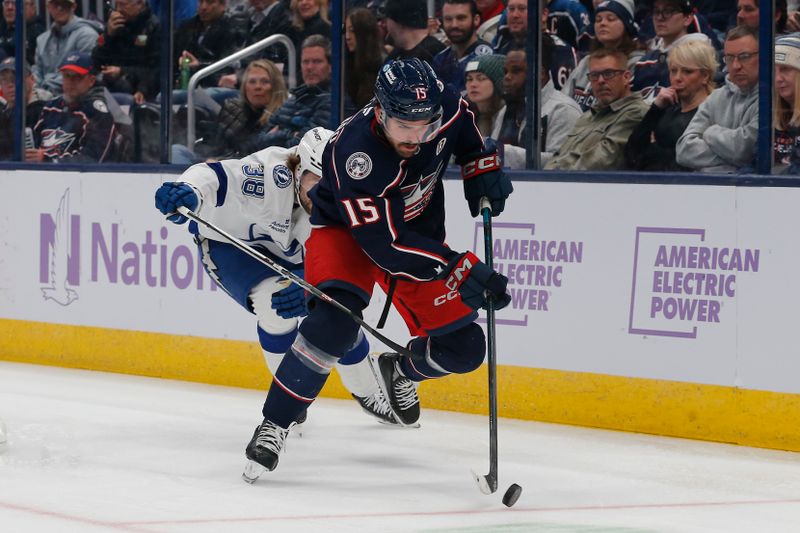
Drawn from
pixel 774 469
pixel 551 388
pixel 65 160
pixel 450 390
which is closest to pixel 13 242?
pixel 65 160

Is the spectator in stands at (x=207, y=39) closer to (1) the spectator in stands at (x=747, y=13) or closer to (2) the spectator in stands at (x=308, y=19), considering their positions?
(2) the spectator in stands at (x=308, y=19)

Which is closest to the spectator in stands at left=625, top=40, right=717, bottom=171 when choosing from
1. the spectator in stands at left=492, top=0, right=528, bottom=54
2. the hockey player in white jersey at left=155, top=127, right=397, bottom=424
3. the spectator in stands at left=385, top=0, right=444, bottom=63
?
the spectator in stands at left=492, top=0, right=528, bottom=54

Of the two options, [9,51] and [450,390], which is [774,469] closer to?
[450,390]

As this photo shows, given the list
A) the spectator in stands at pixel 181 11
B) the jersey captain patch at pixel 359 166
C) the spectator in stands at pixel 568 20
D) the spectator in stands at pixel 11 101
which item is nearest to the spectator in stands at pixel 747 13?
the spectator in stands at pixel 568 20

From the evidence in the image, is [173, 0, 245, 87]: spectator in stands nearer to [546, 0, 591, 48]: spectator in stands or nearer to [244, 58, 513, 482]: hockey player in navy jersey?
[546, 0, 591, 48]: spectator in stands

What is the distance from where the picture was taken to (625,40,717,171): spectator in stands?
16.7ft

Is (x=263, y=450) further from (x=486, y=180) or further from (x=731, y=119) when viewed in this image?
(x=731, y=119)

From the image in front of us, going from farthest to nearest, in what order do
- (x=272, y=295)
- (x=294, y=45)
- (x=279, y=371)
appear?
(x=294, y=45)
(x=272, y=295)
(x=279, y=371)

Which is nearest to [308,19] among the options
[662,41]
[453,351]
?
[662,41]

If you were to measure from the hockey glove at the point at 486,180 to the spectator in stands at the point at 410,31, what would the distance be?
65.9 inches

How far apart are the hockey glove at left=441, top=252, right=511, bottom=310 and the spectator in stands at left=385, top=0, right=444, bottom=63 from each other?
2203mm

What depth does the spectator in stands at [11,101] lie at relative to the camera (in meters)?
7.28

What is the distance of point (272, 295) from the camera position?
4.67 metres

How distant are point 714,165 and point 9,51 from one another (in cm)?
403
